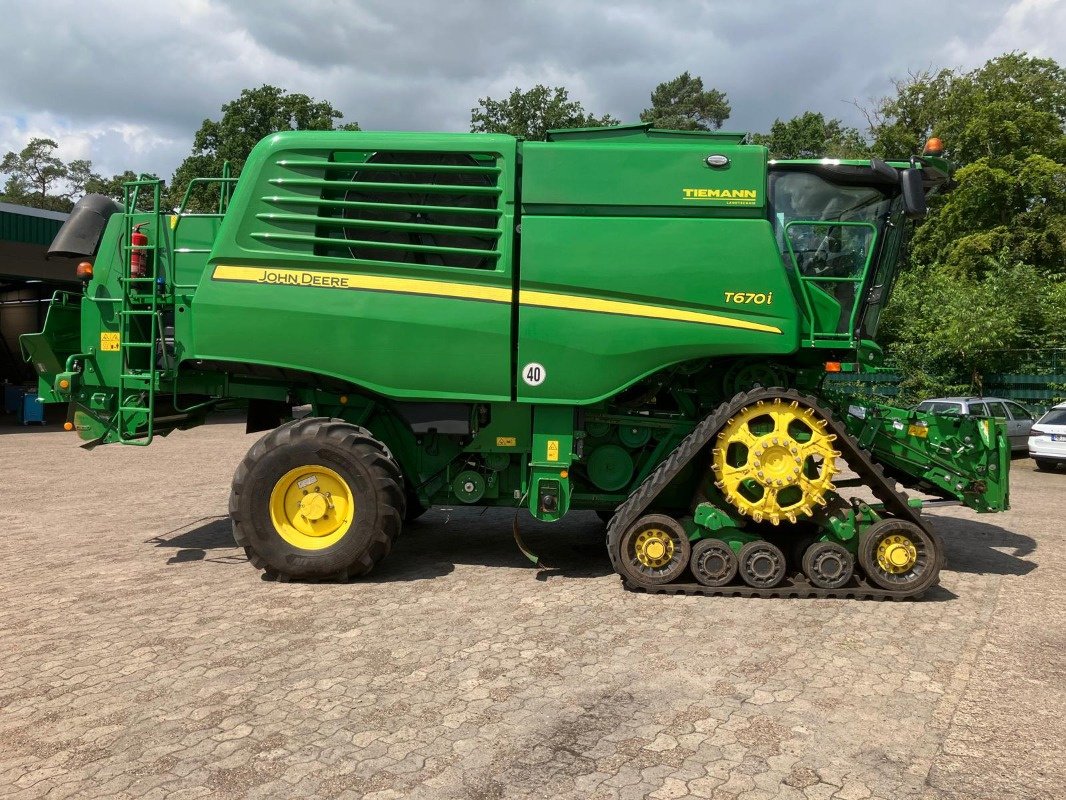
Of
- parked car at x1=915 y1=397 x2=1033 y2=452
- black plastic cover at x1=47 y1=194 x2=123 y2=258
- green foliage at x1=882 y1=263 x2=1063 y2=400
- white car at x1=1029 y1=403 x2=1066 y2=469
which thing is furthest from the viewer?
green foliage at x1=882 y1=263 x2=1063 y2=400

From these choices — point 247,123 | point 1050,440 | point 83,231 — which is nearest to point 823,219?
point 83,231

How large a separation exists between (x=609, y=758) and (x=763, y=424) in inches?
124

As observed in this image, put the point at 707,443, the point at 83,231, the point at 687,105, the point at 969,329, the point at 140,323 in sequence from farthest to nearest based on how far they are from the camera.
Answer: the point at 687,105
the point at 969,329
the point at 83,231
the point at 140,323
the point at 707,443

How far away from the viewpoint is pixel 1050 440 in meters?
14.7

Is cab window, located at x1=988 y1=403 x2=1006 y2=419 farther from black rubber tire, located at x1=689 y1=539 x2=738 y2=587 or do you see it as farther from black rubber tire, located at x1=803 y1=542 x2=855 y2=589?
black rubber tire, located at x1=689 y1=539 x2=738 y2=587

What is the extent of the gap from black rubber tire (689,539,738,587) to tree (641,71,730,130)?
6390 centimetres

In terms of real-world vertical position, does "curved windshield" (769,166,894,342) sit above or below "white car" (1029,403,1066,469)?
above

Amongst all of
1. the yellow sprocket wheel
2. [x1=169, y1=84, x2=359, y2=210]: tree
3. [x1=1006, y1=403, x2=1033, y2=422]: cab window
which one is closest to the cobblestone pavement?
the yellow sprocket wheel

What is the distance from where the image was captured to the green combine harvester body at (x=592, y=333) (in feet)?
19.2

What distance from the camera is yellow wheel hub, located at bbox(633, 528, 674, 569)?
231 inches

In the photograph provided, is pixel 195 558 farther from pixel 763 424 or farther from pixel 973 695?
pixel 973 695

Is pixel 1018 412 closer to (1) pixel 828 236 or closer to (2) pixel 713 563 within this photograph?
(1) pixel 828 236

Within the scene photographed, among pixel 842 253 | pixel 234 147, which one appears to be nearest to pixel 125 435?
pixel 842 253

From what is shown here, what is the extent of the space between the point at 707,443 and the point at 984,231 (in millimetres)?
30408
